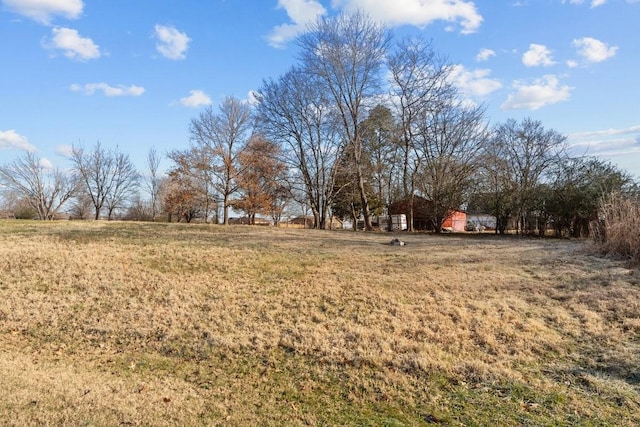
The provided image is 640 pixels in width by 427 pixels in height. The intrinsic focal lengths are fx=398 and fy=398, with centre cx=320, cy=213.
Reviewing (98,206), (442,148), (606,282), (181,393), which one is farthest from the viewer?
(98,206)

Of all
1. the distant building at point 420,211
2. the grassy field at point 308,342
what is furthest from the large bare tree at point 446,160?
the grassy field at point 308,342

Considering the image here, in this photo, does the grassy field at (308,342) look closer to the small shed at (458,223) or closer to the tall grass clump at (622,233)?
the tall grass clump at (622,233)

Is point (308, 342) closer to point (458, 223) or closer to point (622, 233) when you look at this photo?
point (622, 233)

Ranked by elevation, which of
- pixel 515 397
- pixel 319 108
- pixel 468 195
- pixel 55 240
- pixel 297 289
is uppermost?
pixel 319 108

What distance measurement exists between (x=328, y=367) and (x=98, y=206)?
162ft

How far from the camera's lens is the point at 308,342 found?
5.23 m

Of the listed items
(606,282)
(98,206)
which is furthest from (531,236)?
(98,206)

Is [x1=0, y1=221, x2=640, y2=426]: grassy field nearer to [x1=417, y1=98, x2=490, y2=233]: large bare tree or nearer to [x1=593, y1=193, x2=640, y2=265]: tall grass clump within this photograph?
[x1=593, y1=193, x2=640, y2=265]: tall grass clump

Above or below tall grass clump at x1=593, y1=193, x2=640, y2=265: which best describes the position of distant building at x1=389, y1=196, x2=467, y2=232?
above

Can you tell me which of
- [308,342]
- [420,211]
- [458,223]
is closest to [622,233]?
[308,342]

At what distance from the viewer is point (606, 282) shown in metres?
8.24

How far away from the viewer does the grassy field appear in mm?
3586

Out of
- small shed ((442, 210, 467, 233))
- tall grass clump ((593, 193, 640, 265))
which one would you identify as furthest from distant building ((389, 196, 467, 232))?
tall grass clump ((593, 193, 640, 265))

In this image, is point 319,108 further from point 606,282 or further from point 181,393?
point 181,393
